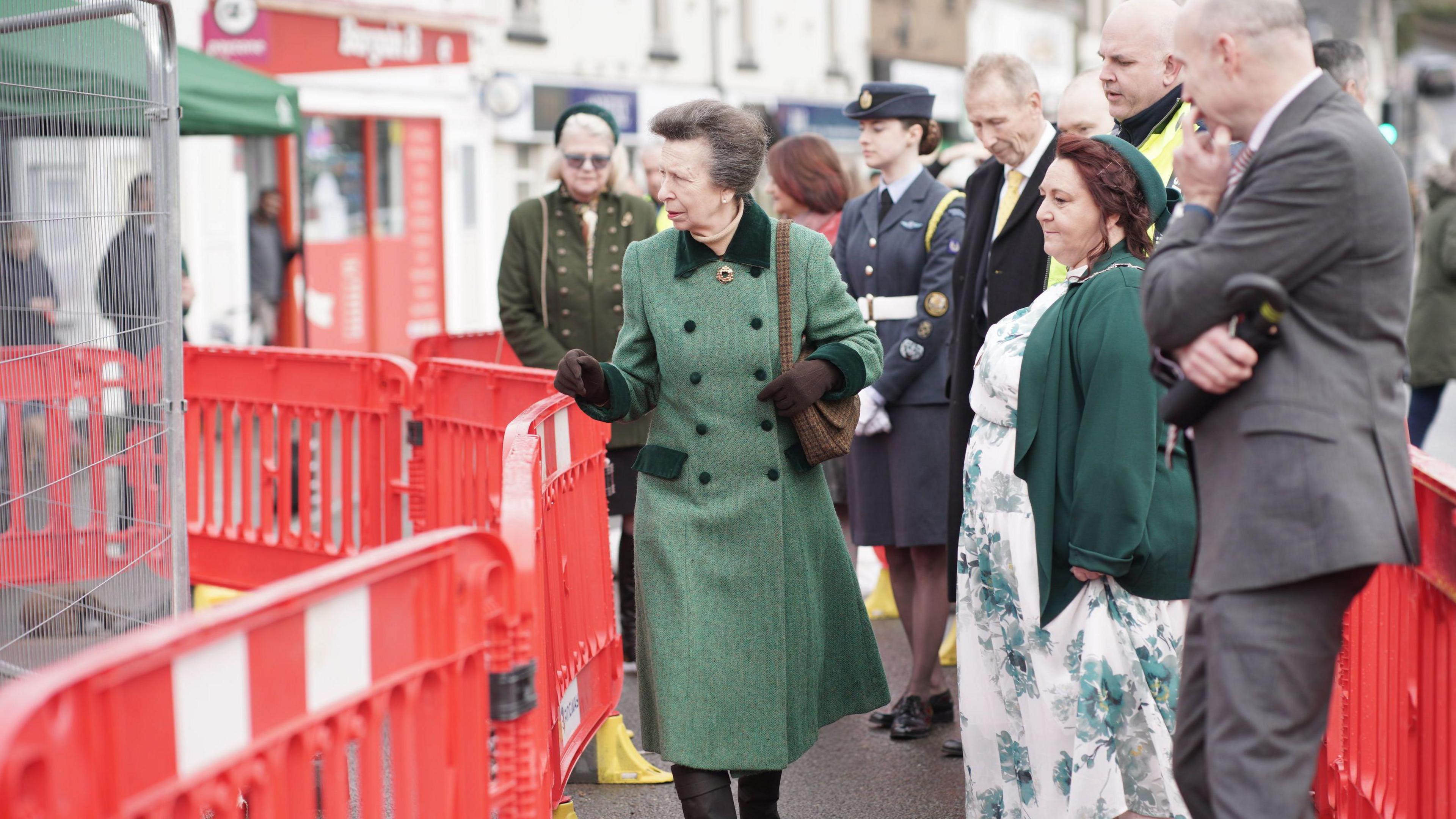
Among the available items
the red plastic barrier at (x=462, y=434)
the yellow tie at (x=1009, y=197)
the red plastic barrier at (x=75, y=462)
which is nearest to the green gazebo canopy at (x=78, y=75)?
the red plastic barrier at (x=75, y=462)

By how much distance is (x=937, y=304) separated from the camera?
18.3ft

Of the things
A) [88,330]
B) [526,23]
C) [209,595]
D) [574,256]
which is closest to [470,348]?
[209,595]

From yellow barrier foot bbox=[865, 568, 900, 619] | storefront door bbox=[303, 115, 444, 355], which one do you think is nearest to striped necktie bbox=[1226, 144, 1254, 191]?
yellow barrier foot bbox=[865, 568, 900, 619]

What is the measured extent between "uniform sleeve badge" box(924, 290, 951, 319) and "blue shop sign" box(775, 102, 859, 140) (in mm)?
22273

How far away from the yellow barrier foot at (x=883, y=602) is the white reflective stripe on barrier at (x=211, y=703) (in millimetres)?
5196

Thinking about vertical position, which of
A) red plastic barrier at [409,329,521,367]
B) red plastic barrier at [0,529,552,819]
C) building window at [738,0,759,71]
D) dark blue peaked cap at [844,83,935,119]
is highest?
building window at [738,0,759,71]

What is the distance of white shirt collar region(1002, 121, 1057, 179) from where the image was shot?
5.03 m

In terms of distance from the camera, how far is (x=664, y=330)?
156 inches

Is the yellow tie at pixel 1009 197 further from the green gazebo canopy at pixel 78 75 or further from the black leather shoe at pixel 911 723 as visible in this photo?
the green gazebo canopy at pixel 78 75

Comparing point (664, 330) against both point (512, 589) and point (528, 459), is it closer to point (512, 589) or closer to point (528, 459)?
→ point (528, 459)

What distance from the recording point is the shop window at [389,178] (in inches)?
739

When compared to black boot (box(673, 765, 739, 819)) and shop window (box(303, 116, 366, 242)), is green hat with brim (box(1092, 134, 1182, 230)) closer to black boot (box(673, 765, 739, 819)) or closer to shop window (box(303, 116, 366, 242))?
black boot (box(673, 765, 739, 819))

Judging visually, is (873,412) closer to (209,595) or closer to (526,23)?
(209,595)

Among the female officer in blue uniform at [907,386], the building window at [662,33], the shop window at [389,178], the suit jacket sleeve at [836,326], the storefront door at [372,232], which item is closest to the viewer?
the suit jacket sleeve at [836,326]
